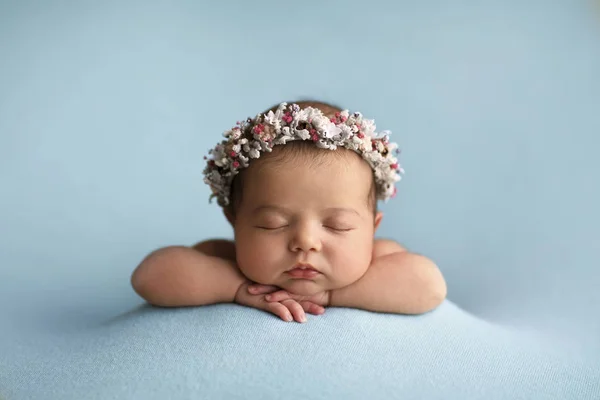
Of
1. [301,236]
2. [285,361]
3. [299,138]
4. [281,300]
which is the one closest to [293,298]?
[281,300]

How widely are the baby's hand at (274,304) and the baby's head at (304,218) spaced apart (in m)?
0.03

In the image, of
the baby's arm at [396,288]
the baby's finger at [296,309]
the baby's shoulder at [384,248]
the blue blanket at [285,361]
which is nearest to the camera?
the blue blanket at [285,361]

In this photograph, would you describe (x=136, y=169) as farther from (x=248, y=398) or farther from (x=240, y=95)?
(x=248, y=398)

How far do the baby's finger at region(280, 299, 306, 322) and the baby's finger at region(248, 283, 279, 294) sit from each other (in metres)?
0.06

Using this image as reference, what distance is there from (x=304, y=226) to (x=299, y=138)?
240 mm

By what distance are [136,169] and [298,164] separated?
1.56m

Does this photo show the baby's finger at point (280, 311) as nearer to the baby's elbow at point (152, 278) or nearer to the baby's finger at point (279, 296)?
the baby's finger at point (279, 296)

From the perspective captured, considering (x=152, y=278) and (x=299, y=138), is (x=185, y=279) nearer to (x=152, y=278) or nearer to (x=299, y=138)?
(x=152, y=278)

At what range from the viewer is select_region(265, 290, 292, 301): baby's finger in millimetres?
2023

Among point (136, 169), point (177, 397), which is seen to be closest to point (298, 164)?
point (177, 397)

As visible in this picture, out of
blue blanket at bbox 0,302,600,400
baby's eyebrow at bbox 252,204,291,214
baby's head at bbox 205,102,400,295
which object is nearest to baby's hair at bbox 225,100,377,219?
baby's head at bbox 205,102,400,295

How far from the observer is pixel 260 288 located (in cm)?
206

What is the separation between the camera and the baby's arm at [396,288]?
2070 mm

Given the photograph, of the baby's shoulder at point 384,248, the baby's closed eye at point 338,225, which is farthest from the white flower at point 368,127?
the baby's shoulder at point 384,248
